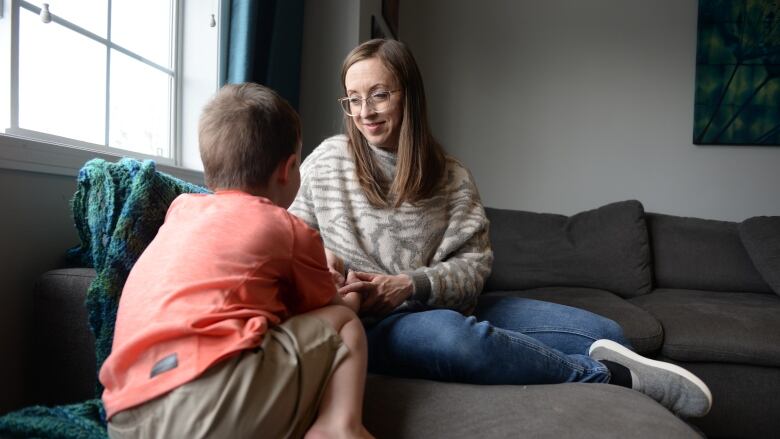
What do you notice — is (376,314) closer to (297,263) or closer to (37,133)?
(297,263)

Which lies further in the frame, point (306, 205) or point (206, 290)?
point (306, 205)

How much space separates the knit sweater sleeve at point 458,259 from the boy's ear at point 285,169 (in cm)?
40

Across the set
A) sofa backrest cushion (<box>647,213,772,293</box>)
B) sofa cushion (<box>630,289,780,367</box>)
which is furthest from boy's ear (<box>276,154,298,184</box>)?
sofa backrest cushion (<box>647,213,772,293</box>)

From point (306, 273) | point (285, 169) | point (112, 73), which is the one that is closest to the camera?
point (306, 273)

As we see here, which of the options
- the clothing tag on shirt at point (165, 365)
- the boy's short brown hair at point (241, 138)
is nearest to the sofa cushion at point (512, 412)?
the clothing tag on shirt at point (165, 365)

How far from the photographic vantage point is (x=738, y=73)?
3150mm

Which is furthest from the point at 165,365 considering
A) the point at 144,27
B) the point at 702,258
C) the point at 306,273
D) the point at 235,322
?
the point at 702,258

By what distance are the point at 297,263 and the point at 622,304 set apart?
154 cm

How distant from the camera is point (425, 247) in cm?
133

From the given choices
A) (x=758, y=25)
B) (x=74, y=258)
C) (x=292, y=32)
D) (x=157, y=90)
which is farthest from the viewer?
(x=758, y=25)

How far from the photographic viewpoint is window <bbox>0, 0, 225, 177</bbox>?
4.02ft

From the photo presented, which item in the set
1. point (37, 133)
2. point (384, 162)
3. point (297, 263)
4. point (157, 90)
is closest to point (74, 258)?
point (37, 133)

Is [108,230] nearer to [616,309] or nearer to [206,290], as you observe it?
[206,290]

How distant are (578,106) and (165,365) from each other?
10.5 ft
